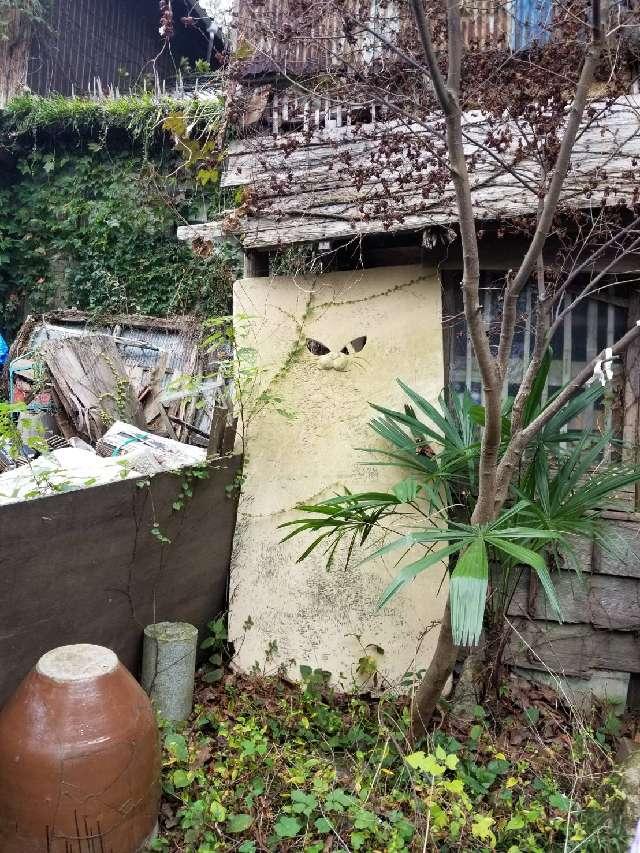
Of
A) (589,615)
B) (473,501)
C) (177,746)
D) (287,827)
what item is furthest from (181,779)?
(589,615)

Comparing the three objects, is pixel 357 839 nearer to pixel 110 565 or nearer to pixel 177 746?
pixel 177 746

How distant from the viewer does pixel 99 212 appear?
898 cm

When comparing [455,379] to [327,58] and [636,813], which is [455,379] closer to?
[327,58]

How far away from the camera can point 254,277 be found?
15.0 ft

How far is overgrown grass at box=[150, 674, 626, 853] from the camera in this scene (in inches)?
107

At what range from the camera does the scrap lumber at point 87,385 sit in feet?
15.5

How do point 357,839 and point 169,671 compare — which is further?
point 169,671

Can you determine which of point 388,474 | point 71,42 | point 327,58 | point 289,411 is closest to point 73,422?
point 289,411

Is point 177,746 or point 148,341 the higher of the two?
point 148,341

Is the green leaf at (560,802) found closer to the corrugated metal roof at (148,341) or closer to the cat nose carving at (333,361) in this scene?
the cat nose carving at (333,361)

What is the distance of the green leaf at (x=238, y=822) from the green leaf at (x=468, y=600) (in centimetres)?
136

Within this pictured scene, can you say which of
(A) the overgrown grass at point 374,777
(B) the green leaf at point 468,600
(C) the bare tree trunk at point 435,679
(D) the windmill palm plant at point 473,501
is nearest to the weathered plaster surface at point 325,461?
(D) the windmill palm plant at point 473,501

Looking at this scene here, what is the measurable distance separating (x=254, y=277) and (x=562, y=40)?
2393 mm

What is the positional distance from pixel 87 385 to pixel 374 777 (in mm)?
3440
